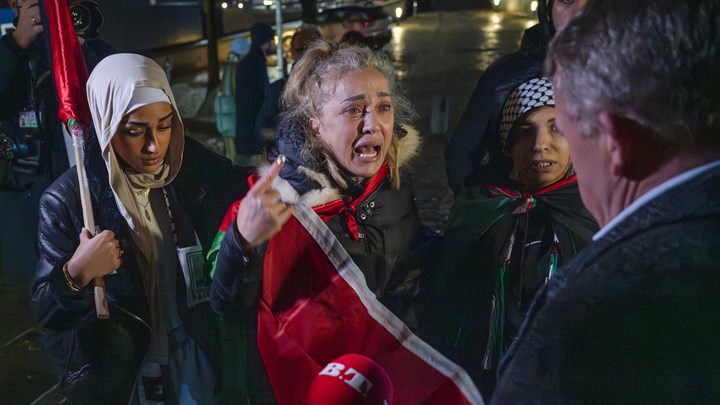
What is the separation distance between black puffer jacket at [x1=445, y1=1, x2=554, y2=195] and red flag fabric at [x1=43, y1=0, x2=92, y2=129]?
1.30 metres

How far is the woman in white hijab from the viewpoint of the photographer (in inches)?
77.1

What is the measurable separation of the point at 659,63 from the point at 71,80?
69.1 inches

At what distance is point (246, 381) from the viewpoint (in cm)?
217

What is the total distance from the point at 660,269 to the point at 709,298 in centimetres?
14

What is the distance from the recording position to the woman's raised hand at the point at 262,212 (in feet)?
6.13

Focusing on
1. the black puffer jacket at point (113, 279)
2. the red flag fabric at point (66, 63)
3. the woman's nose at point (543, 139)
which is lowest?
the black puffer jacket at point (113, 279)

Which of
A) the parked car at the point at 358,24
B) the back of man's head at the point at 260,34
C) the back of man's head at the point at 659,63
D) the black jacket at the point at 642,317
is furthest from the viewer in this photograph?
the back of man's head at the point at 260,34

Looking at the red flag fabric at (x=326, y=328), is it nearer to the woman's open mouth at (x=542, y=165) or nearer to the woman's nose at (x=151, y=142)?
the woman's nose at (x=151, y=142)

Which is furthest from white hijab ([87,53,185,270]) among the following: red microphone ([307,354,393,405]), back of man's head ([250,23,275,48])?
back of man's head ([250,23,275,48])

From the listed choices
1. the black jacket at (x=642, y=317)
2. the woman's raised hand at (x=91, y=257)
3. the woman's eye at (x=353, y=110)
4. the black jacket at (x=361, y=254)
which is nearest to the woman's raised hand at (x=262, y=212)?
the black jacket at (x=361, y=254)

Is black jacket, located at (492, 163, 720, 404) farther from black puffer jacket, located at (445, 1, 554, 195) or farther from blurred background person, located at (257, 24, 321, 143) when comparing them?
blurred background person, located at (257, 24, 321, 143)

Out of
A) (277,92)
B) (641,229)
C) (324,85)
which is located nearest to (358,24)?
(277,92)

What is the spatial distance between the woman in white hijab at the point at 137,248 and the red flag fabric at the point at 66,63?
0.22 ft

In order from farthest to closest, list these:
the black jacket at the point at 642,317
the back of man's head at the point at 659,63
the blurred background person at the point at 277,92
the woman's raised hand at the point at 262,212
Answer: the blurred background person at the point at 277,92, the woman's raised hand at the point at 262,212, the back of man's head at the point at 659,63, the black jacket at the point at 642,317
